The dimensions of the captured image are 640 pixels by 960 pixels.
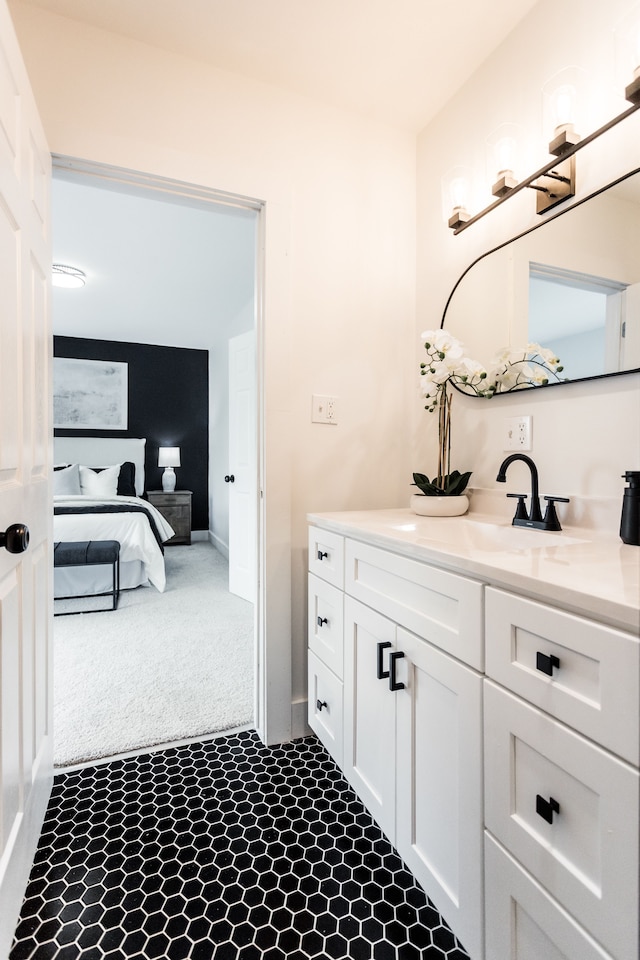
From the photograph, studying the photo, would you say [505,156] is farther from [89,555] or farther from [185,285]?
[89,555]

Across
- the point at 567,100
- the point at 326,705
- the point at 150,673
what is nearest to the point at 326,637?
→ the point at 326,705

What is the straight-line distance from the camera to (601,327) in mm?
1279

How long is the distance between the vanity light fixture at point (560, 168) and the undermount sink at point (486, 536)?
0.97 metres

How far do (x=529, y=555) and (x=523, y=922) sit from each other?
609mm

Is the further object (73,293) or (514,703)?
(73,293)

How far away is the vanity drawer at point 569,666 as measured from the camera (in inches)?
23.9

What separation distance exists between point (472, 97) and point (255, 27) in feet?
2.66

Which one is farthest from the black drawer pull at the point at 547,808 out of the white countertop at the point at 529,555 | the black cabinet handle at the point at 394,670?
the black cabinet handle at the point at 394,670

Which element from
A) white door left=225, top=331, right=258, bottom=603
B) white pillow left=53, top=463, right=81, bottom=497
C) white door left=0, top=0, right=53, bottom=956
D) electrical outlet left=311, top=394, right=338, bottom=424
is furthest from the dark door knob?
white pillow left=53, top=463, right=81, bottom=497

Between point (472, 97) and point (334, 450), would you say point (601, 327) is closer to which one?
point (334, 450)

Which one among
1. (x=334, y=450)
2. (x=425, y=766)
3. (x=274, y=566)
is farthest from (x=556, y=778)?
(x=334, y=450)

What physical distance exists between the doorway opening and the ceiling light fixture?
7cm

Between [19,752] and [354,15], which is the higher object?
[354,15]

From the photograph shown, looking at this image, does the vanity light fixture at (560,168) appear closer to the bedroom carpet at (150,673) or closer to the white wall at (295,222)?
the white wall at (295,222)
